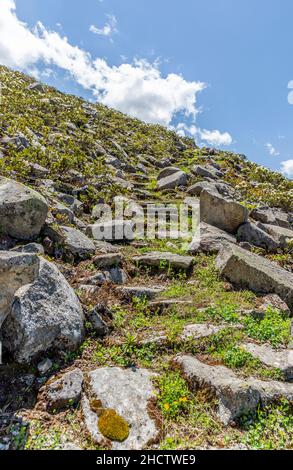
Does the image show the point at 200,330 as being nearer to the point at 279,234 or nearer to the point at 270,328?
the point at 270,328

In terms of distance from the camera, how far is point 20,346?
563 cm

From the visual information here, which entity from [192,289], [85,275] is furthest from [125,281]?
[192,289]

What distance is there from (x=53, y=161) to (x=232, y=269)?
36.2 feet

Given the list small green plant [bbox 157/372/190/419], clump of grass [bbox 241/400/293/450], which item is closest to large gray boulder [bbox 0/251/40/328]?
small green plant [bbox 157/372/190/419]

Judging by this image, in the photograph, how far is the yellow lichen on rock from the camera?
4.74 m

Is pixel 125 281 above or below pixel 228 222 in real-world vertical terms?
below

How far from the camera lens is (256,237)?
14336 millimetres

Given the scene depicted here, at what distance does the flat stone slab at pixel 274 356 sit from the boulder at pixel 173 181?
49.6ft

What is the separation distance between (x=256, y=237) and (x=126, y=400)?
1075cm

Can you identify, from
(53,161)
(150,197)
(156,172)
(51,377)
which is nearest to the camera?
(51,377)

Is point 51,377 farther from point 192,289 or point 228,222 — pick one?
point 228,222

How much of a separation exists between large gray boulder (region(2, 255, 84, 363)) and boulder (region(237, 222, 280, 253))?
31.7ft

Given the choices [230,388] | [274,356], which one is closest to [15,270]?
[230,388]

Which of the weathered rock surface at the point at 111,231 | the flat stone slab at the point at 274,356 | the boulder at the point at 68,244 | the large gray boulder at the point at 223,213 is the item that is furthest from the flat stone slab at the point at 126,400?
the large gray boulder at the point at 223,213
